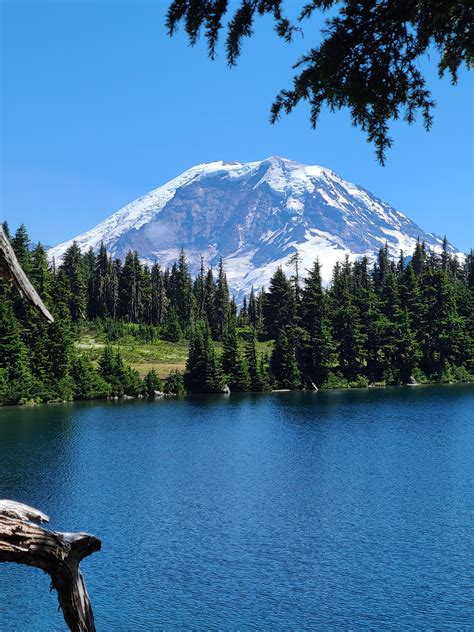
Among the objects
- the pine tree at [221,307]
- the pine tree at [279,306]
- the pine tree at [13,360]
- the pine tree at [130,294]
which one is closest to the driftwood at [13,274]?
the pine tree at [13,360]

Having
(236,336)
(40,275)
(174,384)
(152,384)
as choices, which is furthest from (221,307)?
(152,384)

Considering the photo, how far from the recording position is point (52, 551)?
559cm

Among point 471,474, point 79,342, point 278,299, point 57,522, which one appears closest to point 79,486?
point 57,522

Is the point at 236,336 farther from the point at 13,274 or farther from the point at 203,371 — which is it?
the point at 13,274

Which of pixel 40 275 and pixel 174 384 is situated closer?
pixel 174 384

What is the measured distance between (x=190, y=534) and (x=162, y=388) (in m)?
63.5

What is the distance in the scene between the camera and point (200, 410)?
75.5 metres

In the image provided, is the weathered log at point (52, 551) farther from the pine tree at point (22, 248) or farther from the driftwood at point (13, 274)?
the pine tree at point (22, 248)

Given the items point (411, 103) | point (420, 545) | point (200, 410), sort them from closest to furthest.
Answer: point (411, 103) → point (420, 545) → point (200, 410)

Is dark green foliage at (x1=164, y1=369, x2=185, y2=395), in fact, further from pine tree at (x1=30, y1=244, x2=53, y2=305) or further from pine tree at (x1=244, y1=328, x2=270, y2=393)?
pine tree at (x1=30, y1=244, x2=53, y2=305)

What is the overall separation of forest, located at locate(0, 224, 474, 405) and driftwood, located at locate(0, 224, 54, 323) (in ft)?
256

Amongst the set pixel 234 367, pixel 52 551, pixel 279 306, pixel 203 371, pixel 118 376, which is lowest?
pixel 118 376

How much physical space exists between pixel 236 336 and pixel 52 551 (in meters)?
102

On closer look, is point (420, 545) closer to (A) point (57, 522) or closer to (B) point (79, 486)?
(A) point (57, 522)
